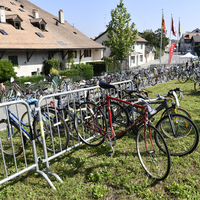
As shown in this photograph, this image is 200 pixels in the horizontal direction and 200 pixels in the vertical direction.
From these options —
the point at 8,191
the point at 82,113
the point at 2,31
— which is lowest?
the point at 8,191

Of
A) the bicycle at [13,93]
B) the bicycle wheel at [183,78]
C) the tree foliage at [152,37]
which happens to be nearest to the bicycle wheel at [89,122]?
the bicycle at [13,93]

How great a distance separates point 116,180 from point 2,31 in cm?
1931

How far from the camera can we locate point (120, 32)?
27281mm

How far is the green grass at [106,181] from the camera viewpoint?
9.55ft

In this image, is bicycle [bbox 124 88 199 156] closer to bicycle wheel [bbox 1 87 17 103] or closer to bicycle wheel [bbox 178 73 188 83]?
bicycle wheel [bbox 1 87 17 103]

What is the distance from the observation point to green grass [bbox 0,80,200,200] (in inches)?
115

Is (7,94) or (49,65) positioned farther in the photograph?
(49,65)

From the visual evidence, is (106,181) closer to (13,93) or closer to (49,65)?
(13,93)

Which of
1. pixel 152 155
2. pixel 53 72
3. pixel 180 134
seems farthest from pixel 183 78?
pixel 152 155

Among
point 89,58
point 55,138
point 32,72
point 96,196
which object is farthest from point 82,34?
point 96,196

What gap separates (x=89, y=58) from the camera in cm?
3011

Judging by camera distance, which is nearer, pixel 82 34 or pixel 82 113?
pixel 82 113

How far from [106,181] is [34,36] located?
20.9 metres

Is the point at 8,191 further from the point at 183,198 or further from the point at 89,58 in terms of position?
the point at 89,58
